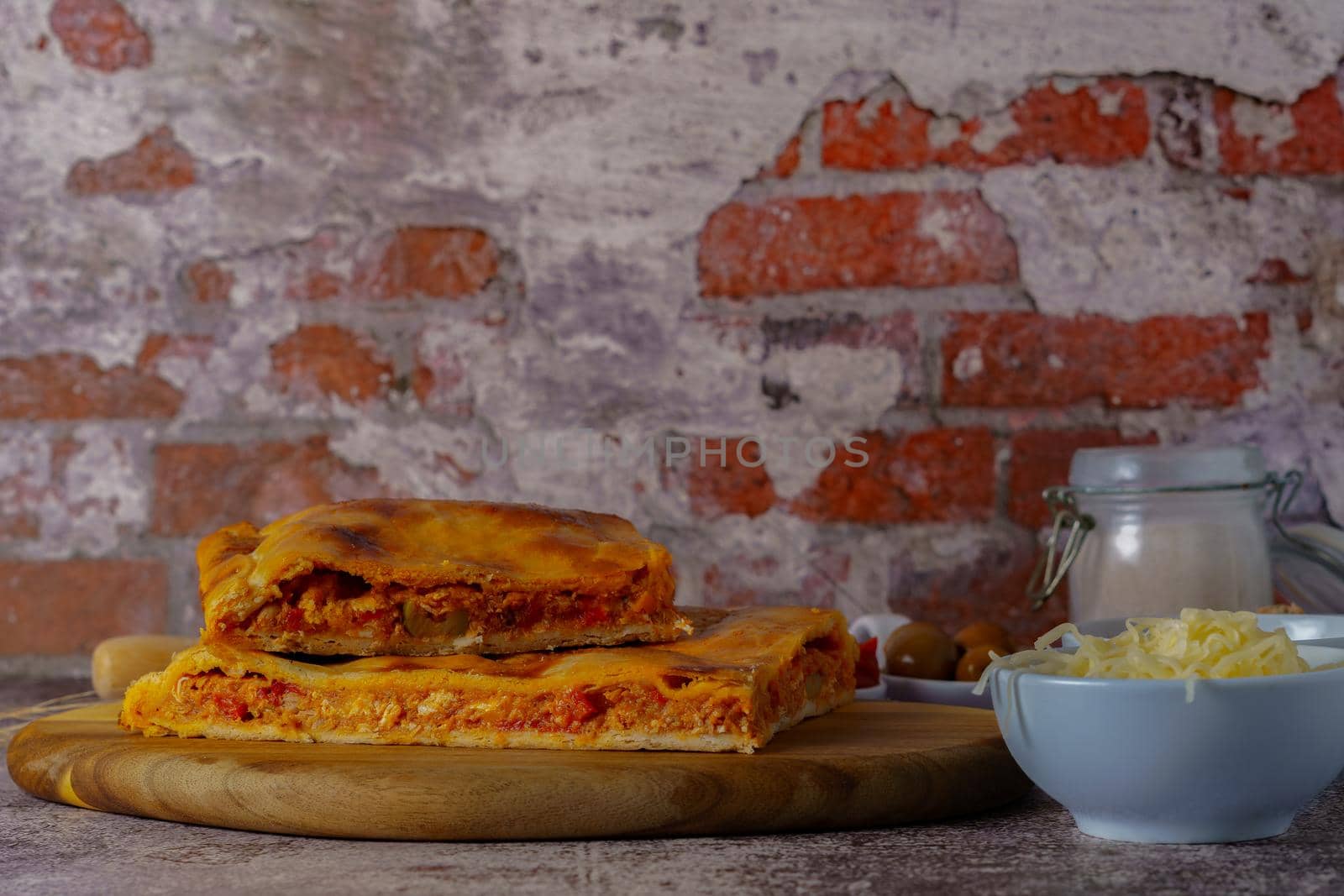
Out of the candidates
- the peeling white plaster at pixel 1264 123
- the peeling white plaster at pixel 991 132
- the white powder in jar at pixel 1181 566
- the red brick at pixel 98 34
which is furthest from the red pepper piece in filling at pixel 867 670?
the red brick at pixel 98 34

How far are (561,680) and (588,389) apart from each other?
0.78 meters

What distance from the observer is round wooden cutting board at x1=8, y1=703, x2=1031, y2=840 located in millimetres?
950

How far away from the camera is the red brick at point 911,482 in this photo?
5.68ft

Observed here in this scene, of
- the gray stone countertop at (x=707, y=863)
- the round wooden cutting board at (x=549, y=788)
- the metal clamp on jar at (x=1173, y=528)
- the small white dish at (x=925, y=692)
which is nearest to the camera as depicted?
the gray stone countertop at (x=707, y=863)

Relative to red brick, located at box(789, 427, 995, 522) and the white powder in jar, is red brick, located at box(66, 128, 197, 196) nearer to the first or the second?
red brick, located at box(789, 427, 995, 522)

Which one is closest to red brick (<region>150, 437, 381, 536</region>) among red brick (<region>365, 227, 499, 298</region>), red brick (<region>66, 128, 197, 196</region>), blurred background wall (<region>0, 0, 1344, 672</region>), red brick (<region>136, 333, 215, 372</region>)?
blurred background wall (<region>0, 0, 1344, 672</region>)

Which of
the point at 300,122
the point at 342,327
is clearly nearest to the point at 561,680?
the point at 342,327

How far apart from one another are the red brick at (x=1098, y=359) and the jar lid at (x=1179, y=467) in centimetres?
26

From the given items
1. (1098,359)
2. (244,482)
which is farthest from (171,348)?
(1098,359)

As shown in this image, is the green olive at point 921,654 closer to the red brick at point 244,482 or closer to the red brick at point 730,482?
the red brick at point 730,482

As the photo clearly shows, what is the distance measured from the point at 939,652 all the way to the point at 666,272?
641mm

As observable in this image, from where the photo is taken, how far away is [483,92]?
5.99 feet

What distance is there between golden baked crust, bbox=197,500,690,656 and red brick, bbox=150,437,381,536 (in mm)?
612

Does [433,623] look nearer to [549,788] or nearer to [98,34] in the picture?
[549,788]
